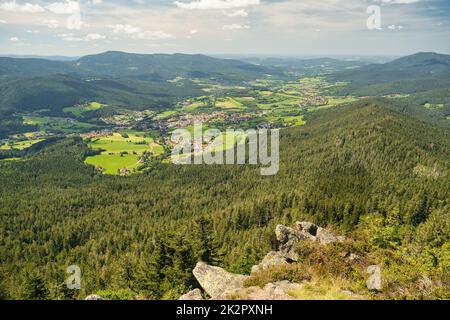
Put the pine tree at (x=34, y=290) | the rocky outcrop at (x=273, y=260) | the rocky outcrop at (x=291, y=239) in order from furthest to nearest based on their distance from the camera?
the pine tree at (x=34, y=290) < the rocky outcrop at (x=291, y=239) < the rocky outcrop at (x=273, y=260)

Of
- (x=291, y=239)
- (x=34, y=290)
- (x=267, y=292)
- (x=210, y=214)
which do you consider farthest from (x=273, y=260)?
(x=210, y=214)

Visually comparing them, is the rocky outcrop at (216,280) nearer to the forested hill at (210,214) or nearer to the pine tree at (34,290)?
the forested hill at (210,214)

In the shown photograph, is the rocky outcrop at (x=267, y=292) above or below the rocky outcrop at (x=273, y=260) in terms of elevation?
above

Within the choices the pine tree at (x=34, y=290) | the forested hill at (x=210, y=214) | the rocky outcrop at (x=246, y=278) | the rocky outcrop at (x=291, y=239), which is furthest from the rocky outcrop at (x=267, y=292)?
the pine tree at (x=34, y=290)

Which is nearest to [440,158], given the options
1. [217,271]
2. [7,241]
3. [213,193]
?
[213,193]

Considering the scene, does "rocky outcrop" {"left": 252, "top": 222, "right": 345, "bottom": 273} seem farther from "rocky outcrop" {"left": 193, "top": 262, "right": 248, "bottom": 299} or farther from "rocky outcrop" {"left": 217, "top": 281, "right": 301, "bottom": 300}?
"rocky outcrop" {"left": 217, "top": 281, "right": 301, "bottom": 300}
